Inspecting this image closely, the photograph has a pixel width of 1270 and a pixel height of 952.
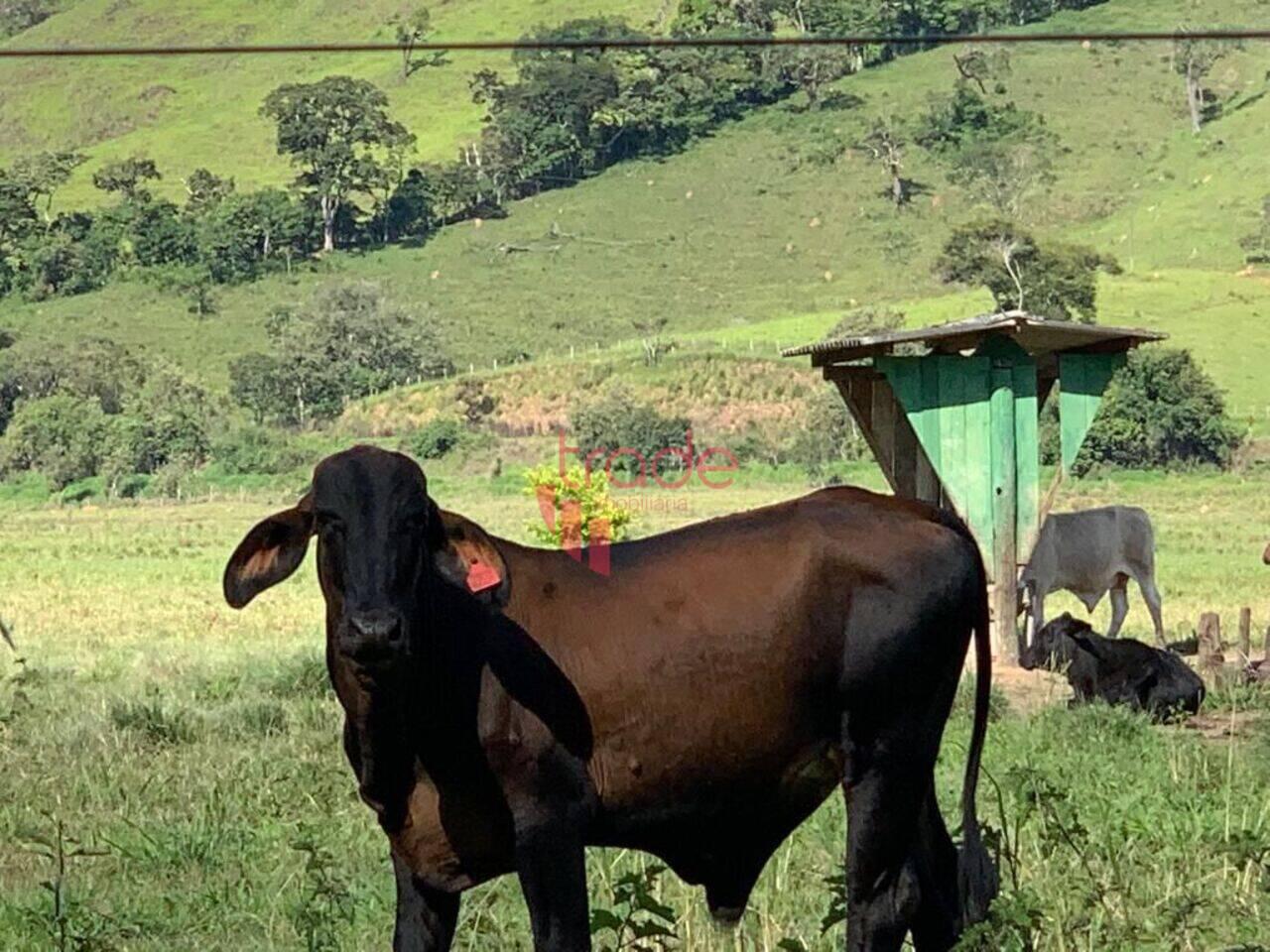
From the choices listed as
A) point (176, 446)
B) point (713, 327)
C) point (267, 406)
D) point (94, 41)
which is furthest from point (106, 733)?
point (94, 41)

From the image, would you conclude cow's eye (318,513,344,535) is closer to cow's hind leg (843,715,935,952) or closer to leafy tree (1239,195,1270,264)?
cow's hind leg (843,715,935,952)

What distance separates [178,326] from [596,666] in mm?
86508

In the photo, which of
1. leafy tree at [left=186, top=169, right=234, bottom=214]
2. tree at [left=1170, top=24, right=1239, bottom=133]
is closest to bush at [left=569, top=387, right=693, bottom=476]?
leafy tree at [left=186, top=169, right=234, bottom=214]

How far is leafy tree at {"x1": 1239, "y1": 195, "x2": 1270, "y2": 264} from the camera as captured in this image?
8050cm

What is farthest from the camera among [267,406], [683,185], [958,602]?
[683,185]

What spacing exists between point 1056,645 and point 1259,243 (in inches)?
2797

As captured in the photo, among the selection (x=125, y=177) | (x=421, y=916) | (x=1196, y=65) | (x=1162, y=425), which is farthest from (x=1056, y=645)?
(x=125, y=177)

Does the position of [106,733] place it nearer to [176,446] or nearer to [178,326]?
[176,446]

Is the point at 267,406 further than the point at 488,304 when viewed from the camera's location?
No

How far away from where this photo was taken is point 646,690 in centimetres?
616

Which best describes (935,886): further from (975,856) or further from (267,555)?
(267,555)

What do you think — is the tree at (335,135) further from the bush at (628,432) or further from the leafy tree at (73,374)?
the bush at (628,432)

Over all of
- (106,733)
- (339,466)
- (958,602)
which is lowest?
(106,733)

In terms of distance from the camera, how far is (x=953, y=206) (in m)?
99.2
